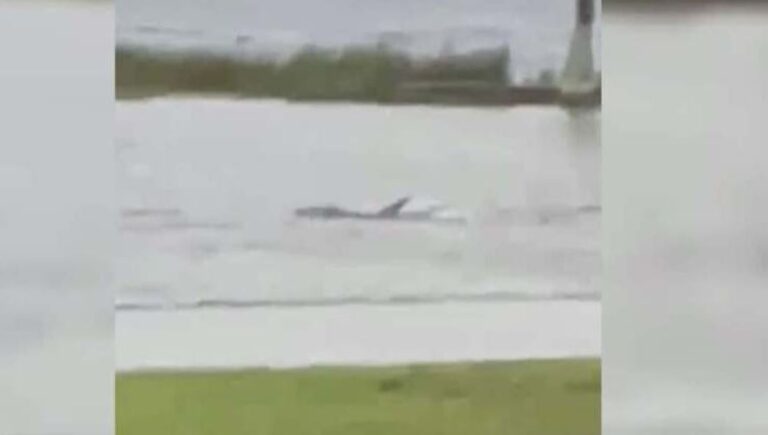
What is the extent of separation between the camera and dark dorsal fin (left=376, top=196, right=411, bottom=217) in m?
0.82

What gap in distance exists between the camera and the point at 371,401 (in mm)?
810

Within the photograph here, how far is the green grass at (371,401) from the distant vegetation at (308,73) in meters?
0.18

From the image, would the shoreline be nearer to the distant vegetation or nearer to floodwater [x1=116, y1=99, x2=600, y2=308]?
floodwater [x1=116, y1=99, x2=600, y2=308]

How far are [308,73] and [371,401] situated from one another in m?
0.22

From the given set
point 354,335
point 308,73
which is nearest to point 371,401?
point 354,335

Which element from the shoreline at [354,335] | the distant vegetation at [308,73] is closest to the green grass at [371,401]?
the shoreline at [354,335]

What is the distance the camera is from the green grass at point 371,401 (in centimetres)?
79

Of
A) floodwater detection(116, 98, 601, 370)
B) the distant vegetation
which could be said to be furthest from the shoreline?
the distant vegetation

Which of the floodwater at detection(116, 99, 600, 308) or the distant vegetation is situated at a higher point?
the distant vegetation

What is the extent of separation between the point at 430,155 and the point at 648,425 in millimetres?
233

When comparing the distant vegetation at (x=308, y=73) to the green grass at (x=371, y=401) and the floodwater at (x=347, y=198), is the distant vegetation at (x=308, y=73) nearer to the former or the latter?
the floodwater at (x=347, y=198)

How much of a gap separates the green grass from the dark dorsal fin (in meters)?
0.10

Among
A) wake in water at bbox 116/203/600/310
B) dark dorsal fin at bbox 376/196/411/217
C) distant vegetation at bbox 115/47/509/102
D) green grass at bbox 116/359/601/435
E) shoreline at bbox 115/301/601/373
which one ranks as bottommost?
green grass at bbox 116/359/601/435

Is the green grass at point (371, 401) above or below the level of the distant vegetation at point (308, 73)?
below
